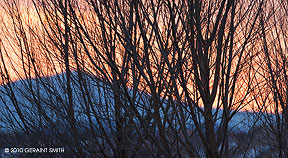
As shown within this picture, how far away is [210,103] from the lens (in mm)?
2520

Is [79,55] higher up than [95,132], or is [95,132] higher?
[79,55]

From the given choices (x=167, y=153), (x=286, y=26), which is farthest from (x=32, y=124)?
(x=286, y=26)

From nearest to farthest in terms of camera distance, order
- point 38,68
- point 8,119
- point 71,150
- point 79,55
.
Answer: point 79,55, point 71,150, point 38,68, point 8,119

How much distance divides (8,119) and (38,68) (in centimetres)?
117

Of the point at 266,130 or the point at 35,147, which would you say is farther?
the point at 266,130

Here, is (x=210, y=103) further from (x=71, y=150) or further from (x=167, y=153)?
(x=71, y=150)

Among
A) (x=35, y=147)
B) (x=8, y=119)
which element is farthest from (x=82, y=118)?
(x=8, y=119)

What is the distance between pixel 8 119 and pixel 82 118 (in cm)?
164

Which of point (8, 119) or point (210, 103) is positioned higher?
point (8, 119)

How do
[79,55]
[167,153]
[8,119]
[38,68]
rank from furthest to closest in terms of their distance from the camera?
[8,119]
[38,68]
[79,55]
[167,153]

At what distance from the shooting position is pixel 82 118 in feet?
15.7

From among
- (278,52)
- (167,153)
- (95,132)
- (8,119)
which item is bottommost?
(167,153)

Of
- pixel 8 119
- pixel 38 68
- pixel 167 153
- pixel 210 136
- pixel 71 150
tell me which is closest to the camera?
pixel 210 136

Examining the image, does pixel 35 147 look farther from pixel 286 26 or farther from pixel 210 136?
pixel 286 26
